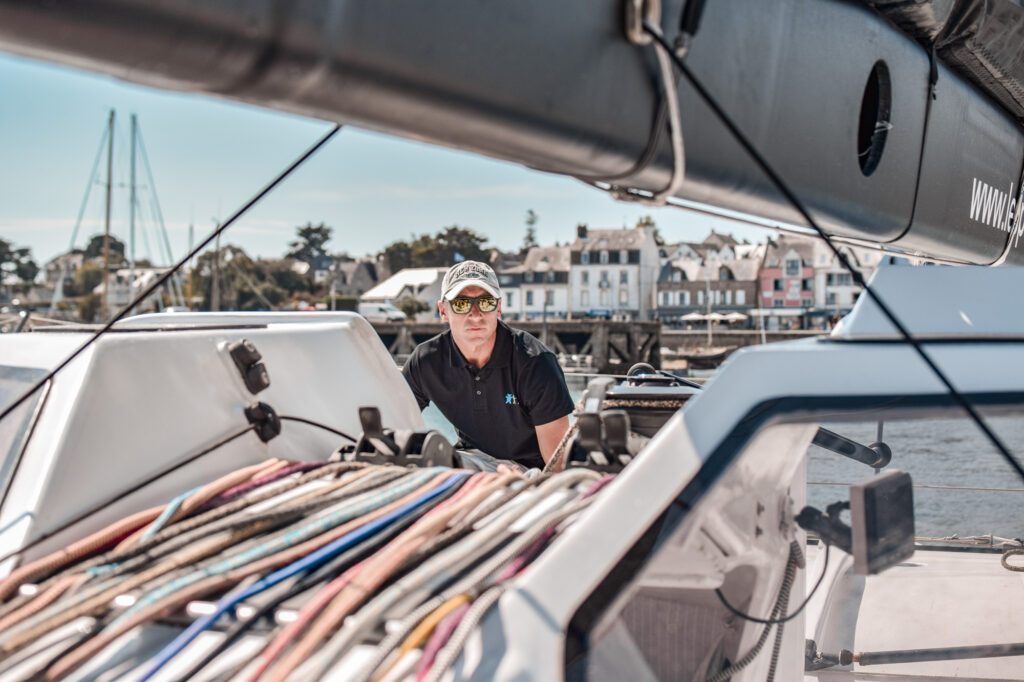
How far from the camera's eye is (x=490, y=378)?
3.79m

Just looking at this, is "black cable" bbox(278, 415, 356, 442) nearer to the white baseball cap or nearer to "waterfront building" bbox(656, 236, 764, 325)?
the white baseball cap

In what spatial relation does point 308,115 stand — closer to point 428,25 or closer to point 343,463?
point 428,25

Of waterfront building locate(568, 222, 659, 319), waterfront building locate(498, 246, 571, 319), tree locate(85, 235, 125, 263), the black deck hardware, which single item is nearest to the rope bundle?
the black deck hardware

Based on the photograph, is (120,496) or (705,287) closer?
(120,496)

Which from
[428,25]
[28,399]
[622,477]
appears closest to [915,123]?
[622,477]

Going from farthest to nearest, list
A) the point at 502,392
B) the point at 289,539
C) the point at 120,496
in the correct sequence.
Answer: the point at 502,392 → the point at 120,496 → the point at 289,539

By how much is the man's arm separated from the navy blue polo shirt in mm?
19

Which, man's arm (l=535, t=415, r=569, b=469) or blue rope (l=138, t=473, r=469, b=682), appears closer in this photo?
blue rope (l=138, t=473, r=469, b=682)

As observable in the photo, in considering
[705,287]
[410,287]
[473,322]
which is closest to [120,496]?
[473,322]

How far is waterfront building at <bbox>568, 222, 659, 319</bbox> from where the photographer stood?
7338 cm

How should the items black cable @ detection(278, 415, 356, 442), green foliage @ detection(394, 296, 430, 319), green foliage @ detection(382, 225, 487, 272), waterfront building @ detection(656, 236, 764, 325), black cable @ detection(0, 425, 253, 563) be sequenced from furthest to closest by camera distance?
green foliage @ detection(382, 225, 487, 272), waterfront building @ detection(656, 236, 764, 325), green foliage @ detection(394, 296, 430, 319), black cable @ detection(278, 415, 356, 442), black cable @ detection(0, 425, 253, 563)

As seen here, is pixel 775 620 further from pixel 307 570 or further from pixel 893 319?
pixel 307 570

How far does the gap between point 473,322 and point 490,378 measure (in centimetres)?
25

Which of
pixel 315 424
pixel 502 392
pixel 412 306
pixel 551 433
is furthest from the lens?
pixel 412 306
